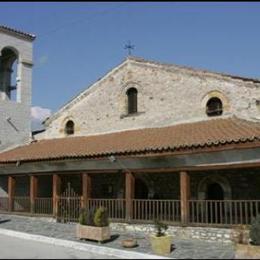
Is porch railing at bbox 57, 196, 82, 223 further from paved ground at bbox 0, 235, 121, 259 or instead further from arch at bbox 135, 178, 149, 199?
paved ground at bbox 0, 235, 121, 259

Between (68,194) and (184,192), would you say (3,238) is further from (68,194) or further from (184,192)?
(184,192)

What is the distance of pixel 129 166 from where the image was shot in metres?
16.4

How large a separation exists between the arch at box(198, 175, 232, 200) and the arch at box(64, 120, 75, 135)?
8.43 metres

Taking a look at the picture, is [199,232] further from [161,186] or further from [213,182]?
[161,186]

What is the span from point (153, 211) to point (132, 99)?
6.88 metres

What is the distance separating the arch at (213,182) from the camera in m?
17.0

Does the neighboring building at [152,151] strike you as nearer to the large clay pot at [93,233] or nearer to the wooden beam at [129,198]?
the wooden beam at [129,198]

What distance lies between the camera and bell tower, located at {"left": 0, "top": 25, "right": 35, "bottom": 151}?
24203mm

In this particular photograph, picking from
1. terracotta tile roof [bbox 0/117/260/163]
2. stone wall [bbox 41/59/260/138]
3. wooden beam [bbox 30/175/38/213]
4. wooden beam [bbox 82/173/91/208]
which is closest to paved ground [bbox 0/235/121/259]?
wooden beam [bbox 82/173/91/208]

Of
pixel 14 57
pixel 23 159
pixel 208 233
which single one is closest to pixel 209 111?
pixel 208 233

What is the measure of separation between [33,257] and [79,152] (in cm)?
736

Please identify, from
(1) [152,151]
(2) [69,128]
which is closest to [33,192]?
(2) [69,128]

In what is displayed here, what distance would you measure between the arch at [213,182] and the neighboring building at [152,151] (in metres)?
0.04

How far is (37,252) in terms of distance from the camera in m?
11.8
